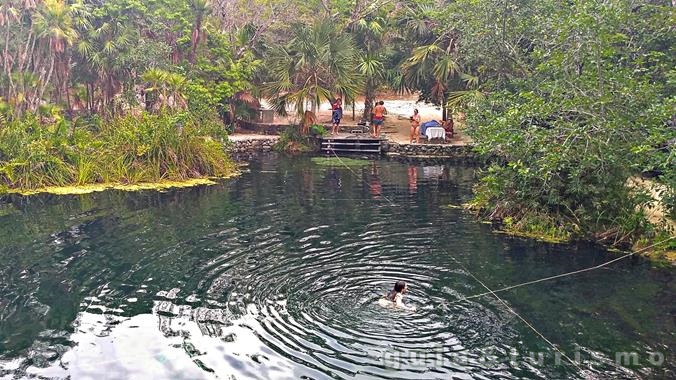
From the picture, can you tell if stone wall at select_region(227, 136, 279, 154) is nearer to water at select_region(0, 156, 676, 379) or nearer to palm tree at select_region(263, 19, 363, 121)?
palm tree at select_region(263, 19, 363, 121)

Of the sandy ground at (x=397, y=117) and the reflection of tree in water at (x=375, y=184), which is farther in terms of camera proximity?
the sandy ground at (x=397, y=117)

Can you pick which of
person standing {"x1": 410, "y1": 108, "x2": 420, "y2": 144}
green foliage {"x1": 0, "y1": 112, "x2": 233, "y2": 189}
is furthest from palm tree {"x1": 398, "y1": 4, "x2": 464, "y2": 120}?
green foliage {"x1": 0, "y1": 112, "x2": 233, "y2": 189}

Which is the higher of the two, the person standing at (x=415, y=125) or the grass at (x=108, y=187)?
the person standing at (x=415, y=125)

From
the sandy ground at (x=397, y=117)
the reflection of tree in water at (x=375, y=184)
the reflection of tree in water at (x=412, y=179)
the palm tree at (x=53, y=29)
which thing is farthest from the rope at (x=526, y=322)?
the palm tree at (x=53, y=29)

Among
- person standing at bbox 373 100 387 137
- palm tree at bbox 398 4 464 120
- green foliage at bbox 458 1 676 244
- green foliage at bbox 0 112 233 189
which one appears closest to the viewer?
green foliage at bbox 458 1 676 244

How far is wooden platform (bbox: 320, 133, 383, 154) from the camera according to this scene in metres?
27.3

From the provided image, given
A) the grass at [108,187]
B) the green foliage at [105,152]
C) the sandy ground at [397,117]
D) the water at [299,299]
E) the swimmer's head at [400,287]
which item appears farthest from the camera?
the sandy ground at [397,117]

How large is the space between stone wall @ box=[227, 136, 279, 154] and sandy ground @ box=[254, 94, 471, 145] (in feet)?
5.27

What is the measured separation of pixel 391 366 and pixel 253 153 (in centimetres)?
2080

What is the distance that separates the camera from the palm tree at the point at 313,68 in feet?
81.7

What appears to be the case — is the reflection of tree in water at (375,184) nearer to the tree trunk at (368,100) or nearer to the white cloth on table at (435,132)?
the white cloth on table at (435,132)

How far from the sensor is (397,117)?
3416 centimetres

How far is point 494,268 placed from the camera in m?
11.1

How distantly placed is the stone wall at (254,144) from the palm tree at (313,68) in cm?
278
